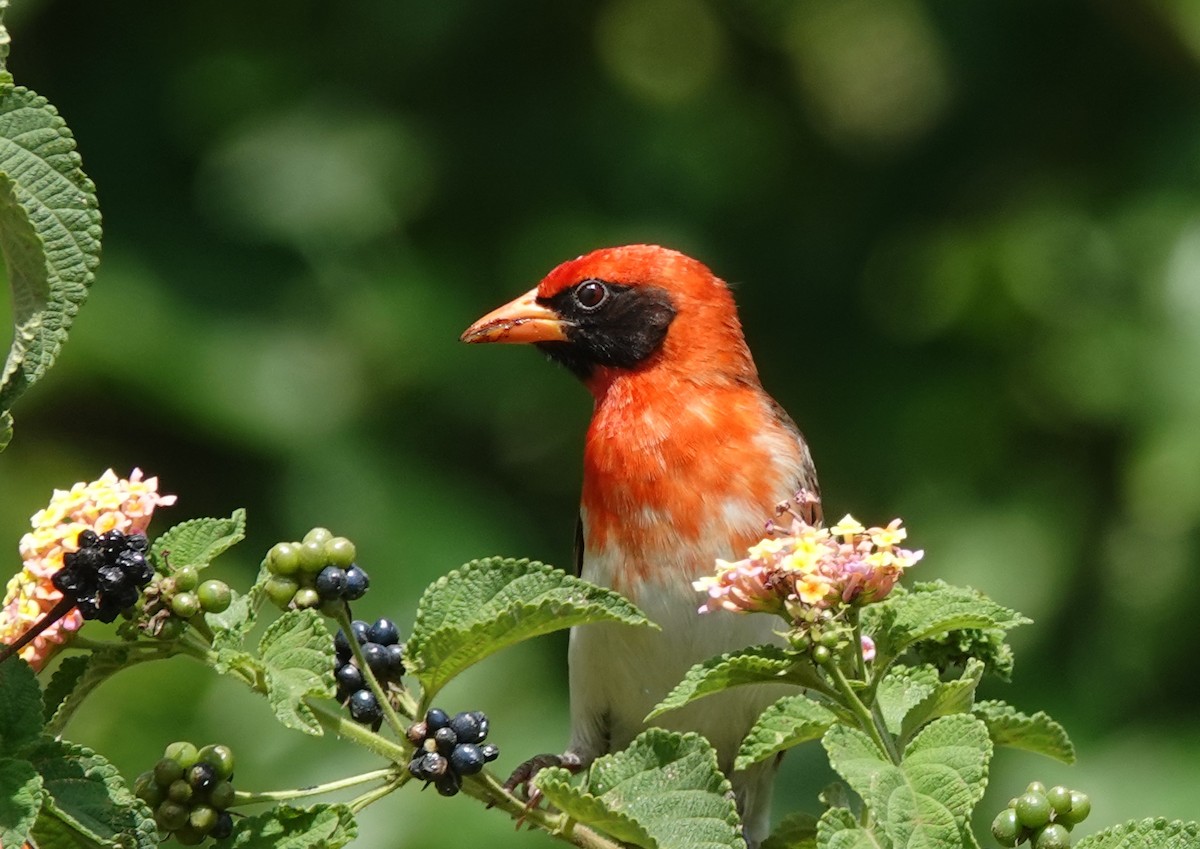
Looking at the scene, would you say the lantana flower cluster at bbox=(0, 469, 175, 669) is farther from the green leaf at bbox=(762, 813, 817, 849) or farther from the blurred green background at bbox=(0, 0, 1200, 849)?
the blurred green background at bbox=(0, 0, 1200, 849)

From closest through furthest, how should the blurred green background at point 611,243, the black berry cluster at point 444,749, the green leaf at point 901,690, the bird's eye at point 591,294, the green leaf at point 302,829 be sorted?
Result: the green leaf at point 302,829, the black berry cluster at point 444,749, the green leaf at point 901,690, the bird's eye at point 591,294, the blurred green background at point 611,243

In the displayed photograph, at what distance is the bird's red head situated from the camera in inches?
169

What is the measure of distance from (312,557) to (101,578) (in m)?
0.29

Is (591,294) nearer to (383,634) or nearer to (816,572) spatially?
(383,634)

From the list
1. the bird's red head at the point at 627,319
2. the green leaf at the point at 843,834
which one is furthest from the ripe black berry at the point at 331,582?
the bird's red head at the point at 627,319

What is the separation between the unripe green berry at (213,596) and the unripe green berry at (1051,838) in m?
1.04

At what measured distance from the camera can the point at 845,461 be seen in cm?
677

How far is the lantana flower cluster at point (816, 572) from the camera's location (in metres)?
2.11


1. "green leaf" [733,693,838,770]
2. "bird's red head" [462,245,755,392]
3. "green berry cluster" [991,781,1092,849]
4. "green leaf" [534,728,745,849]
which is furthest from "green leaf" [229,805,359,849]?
"bird's red head" [462,245,755,392]

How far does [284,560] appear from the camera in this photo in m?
2.26

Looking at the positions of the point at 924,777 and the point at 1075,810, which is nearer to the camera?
the point at 924,777

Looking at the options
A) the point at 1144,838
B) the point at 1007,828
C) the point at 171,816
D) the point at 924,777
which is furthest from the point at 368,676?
the point at 1144,838

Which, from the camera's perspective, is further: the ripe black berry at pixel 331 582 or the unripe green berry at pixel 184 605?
the ripe black berry at pixel 331 582

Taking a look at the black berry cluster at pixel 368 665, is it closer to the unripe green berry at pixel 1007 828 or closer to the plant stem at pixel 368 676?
the plant stem at pixel 368 676
